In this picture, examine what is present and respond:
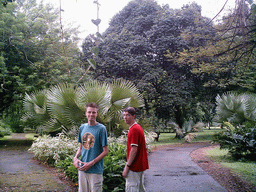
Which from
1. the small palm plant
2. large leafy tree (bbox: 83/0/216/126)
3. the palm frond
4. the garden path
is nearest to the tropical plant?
the palm frond

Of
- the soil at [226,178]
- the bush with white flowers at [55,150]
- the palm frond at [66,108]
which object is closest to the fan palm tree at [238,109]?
the soil at [226,178]

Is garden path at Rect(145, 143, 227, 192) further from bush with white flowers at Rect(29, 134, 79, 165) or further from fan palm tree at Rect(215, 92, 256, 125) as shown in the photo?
fan palm tree at Rect(215, 92, 256, 125)

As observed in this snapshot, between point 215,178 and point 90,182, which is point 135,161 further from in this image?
point 215,178

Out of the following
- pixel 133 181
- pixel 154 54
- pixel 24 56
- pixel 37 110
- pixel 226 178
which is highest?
pixel 154 54

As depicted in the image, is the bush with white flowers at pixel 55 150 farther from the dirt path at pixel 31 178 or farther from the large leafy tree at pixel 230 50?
the large leafy tree at pixel 230 50

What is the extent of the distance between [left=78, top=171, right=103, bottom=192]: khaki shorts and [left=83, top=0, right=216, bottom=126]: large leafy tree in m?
12.3

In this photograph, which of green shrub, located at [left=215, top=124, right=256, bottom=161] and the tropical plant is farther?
green shrub, located at [left=215, top=124, right=256, bottom=161]

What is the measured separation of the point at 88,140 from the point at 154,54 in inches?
593

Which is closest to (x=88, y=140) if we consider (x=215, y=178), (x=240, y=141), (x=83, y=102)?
(x=215, y=178)

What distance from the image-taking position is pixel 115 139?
9117 mm

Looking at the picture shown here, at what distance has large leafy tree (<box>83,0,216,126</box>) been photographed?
16219 mm

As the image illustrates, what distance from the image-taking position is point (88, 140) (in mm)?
3527

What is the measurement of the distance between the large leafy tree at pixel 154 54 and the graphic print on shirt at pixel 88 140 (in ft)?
39.9

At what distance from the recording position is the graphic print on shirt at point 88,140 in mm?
3499
